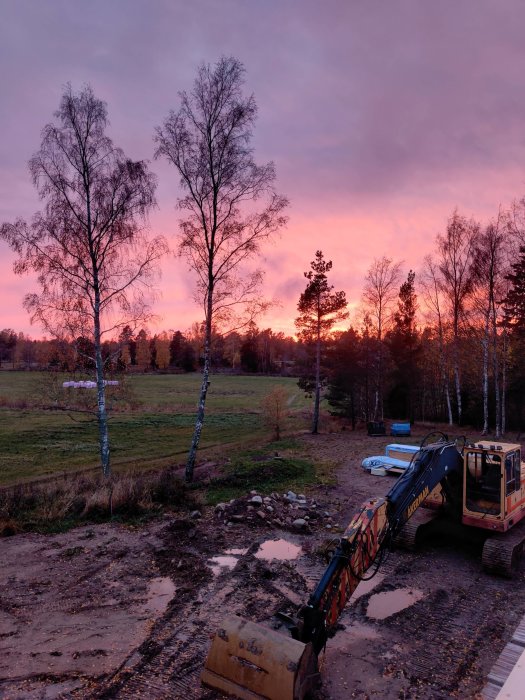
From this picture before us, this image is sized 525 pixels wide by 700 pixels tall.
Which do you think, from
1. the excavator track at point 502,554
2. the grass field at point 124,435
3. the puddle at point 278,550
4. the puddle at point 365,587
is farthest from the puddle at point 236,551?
the grass field at point 124,435

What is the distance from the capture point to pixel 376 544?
6414mm

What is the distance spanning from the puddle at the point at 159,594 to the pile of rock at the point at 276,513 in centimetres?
306

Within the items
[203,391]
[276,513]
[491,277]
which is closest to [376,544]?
[276,513]

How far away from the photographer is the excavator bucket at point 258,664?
5.03 metres

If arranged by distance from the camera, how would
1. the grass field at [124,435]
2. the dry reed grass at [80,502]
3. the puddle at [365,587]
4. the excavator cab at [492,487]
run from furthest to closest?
the grass field at [124,435] → the dry reed grass at [80,502] → the excavator cab at [492,487] → the puddle at [365,587]

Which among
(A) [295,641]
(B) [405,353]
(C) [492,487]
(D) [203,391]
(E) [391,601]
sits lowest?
(E) [391,601]

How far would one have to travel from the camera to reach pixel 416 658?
652 centimetres

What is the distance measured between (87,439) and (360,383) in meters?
18.9

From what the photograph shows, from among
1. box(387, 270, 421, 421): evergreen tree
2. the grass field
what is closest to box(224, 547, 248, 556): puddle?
the grass field

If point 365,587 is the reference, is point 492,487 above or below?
above

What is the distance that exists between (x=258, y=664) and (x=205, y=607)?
2757 mm

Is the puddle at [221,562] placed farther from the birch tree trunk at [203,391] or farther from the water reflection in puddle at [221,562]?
the birch tree trunk at [203,391]

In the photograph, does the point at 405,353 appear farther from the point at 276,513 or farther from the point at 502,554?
the point at 502,554

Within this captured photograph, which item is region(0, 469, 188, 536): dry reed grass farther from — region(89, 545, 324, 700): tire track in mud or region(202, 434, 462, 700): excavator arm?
region(202, 434, 462, 700): excavator arm
